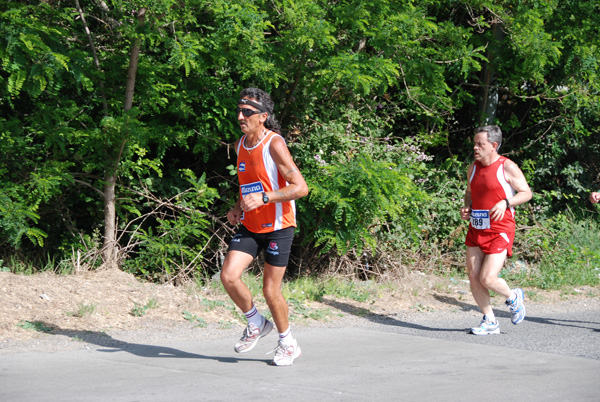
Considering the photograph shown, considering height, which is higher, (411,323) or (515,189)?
(515,189)

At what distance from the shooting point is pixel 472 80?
41.3 ft

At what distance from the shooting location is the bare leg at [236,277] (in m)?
5.47

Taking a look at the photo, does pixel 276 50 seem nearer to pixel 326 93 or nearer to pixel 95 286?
pixel 326 93

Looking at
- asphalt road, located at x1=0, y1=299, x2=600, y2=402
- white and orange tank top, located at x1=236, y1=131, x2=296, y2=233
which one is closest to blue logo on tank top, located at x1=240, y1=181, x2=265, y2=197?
white and orange tank top, located at x1=236, y1=131, x2=296, y2=233

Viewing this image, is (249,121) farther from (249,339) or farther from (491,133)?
(491,133)

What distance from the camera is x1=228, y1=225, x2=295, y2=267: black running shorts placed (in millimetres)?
5586

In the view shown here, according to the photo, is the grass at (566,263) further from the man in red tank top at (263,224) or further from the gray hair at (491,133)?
the man in red tank top at (263,224)

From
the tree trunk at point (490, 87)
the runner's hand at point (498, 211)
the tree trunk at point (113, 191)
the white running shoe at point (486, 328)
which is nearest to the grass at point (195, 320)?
the tree trunk at point (113, 191)

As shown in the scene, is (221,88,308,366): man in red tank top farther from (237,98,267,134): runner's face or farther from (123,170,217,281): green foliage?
(123,170,217,281): green foliage

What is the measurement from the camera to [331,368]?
5.45m

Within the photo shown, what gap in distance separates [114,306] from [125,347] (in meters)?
1.18

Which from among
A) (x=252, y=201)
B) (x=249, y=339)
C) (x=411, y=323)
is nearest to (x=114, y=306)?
(x=249, y=339)

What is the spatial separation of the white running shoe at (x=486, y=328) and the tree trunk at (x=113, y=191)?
168 inches

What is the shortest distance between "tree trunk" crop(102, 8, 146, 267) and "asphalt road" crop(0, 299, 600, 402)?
2433 mm
